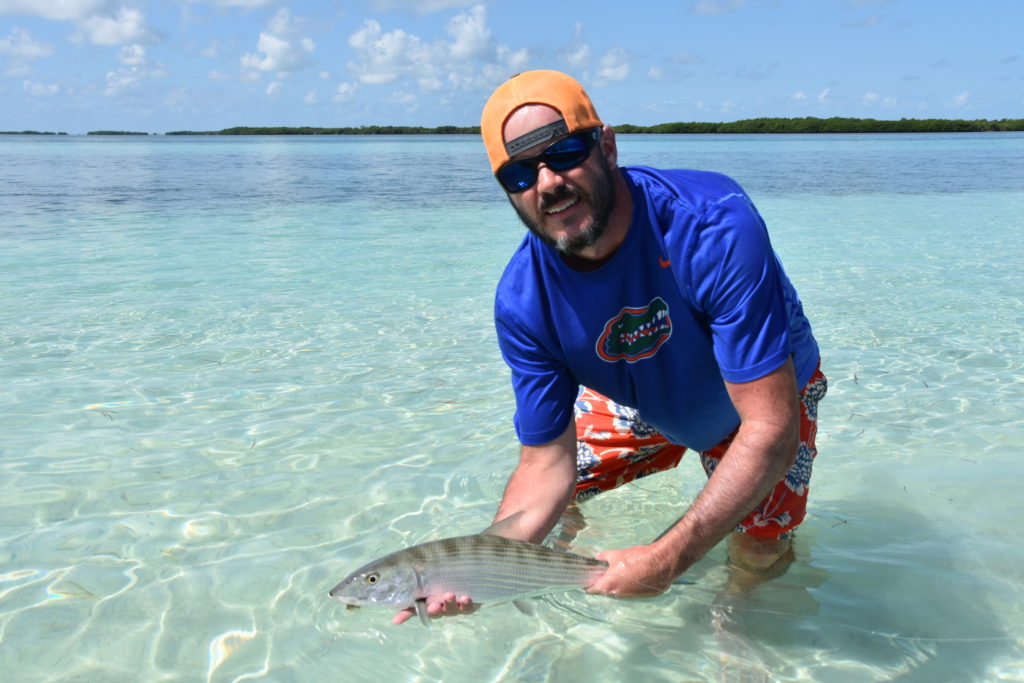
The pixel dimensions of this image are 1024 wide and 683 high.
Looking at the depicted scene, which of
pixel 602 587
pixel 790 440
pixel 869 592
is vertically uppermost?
pixel 790 440

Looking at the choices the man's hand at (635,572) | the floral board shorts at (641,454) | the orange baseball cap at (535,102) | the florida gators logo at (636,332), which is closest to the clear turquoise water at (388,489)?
the floral board shorts at (641,454)

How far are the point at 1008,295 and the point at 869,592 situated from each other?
741 centimetres

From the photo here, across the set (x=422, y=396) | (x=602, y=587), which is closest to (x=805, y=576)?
(x=602, y=587)

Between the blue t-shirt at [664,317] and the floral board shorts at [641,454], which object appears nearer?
the blue t-shirt at [664,317]

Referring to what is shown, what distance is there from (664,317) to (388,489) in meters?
2.48

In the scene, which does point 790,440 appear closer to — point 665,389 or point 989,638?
point 665,389

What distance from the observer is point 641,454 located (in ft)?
13.5

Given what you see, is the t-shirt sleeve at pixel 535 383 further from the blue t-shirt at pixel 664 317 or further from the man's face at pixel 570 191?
the man's face at pixel 570 191

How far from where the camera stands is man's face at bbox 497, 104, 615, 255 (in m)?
2.95

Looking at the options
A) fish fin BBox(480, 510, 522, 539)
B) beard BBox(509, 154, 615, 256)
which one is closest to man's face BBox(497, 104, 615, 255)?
beard BBox(509, 154, 615, 256)

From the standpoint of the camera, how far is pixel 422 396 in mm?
6625

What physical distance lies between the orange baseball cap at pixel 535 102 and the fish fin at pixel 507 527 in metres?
1.23

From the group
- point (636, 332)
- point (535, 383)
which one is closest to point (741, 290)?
point (636, 332)

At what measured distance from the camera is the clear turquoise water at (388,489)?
3543 mm
